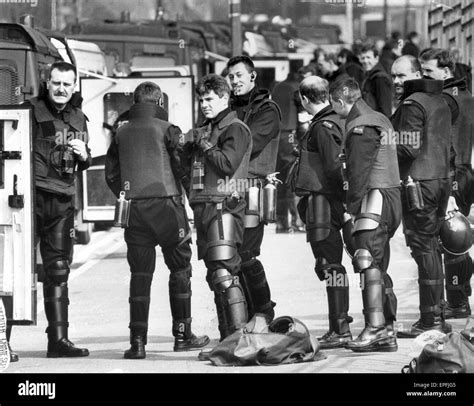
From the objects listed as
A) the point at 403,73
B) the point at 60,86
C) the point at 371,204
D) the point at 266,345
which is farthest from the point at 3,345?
the point at 403,73

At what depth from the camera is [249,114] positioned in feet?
41.9

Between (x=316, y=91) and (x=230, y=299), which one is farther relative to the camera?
(x=316, y=91)

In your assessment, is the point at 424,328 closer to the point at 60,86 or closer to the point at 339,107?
the point at 339,107

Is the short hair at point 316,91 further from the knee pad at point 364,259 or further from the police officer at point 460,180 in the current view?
the police officer at point 460,180

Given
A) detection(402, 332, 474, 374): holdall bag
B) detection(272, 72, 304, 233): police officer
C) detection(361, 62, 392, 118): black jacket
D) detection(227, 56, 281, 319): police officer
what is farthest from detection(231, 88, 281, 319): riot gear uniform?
detection(272, 72, 304, 233): police officer

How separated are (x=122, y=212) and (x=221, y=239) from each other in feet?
2.38

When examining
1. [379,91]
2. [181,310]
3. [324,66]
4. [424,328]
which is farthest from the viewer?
[324,66]

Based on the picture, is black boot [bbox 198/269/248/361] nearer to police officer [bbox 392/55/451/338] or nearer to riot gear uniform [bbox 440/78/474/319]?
police officer [bbox 392/55/451/338]

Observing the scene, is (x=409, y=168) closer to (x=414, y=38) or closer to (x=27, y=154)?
(x=27, y=154)

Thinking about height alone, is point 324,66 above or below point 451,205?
above

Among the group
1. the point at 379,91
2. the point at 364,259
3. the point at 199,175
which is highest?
the point at 379,91

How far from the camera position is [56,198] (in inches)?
479

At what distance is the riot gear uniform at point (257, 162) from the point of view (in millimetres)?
12641

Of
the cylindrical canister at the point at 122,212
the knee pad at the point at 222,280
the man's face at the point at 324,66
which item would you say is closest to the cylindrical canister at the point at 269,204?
the knee pad at the point at 222,280
